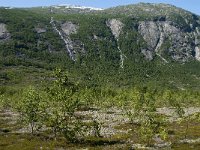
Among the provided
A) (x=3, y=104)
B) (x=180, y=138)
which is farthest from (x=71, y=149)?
(x=3, y=104)

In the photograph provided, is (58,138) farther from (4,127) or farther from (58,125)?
(4,127)

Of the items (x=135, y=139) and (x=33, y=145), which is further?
(x=135, y=139)

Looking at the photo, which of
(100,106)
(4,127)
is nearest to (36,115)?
(4,127)

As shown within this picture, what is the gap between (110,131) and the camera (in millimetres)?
101250

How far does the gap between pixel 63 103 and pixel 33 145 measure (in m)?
11.8

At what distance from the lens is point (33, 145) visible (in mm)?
77750

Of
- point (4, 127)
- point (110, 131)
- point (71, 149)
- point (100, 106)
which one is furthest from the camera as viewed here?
point (100, 106)

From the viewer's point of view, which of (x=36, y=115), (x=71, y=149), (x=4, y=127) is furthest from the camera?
(x=4, y=127)

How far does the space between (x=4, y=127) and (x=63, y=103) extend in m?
31.7

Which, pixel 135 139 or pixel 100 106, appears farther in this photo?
pixel 100 106

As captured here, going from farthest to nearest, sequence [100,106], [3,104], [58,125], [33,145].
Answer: [100,106] → [3,104] → [58,125] → [33,145]

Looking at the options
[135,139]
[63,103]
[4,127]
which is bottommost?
[4,127]

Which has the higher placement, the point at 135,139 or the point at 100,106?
the point at 135,139

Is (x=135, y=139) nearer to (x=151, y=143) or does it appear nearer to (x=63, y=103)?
(x=151, y=143)
